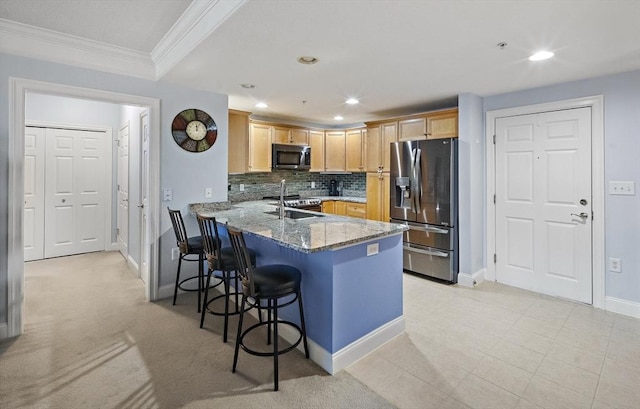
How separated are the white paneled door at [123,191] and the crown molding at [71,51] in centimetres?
200

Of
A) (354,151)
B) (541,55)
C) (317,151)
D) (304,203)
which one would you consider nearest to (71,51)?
(304,203)

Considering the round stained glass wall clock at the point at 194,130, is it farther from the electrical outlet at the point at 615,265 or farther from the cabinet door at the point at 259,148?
the electrical outlet at the point at 615,265

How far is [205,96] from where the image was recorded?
3.73m

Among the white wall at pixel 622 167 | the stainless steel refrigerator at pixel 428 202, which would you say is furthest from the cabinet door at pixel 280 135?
the white wall at pixel 622 167

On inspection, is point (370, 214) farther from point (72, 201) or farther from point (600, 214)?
point (72, 201)

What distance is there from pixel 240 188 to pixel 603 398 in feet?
15.5

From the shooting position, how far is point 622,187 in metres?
3.14

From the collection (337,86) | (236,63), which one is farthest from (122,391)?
(337,86)

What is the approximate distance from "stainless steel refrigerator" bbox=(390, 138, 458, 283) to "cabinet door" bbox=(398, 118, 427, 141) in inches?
10.7

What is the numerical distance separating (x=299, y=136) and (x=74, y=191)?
368 centimetres

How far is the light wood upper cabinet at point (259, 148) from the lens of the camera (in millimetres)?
5023

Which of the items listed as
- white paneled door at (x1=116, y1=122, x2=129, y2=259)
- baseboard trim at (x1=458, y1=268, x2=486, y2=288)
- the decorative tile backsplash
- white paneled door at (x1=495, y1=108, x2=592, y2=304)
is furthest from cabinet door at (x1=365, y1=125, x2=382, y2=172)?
white paneled door at (x1=116, y1=122, x2=129, y2=259)

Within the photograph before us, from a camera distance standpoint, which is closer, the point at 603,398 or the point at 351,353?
the point at 603,398

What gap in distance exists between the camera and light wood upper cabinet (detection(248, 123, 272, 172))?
5.02 meters
